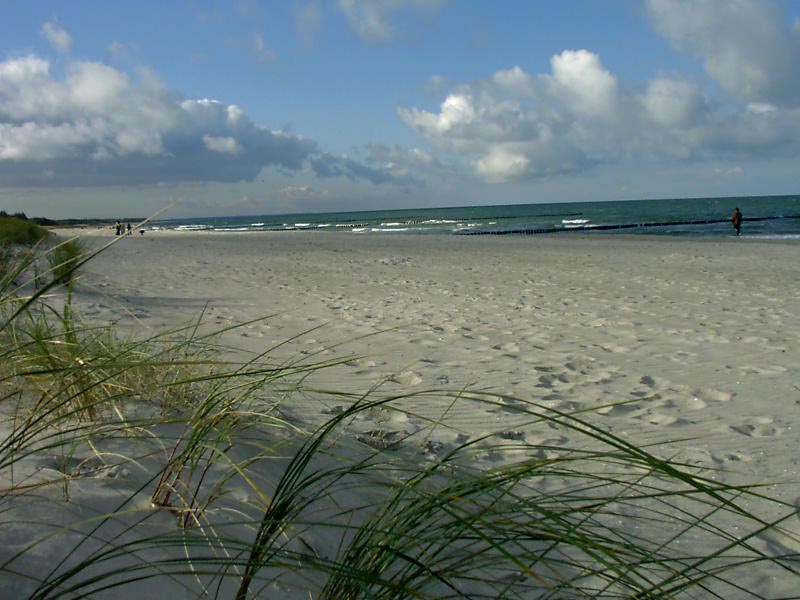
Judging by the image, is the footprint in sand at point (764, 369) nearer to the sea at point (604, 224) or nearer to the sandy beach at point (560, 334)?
the sandy beach at point (560, 334)

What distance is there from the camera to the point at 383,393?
4.11 m

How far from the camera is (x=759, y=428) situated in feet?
11.9

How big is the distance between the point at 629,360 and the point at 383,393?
7.52 feet

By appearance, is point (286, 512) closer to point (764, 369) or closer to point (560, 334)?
point (764, 369)

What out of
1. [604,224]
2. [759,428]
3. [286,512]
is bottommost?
[759,428]

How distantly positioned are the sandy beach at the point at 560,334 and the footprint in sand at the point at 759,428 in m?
0.01

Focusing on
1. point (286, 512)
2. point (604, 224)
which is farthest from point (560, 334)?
Result: point (604, 224)

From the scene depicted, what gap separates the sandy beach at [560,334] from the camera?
145 inches

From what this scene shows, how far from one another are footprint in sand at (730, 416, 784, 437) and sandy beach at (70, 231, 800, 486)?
11 millimetres

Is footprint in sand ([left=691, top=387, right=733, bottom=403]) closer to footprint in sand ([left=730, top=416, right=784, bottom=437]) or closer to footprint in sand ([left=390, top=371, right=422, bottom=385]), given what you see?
footprint in sand ([left=730, top=416, right=784, bottom=437])

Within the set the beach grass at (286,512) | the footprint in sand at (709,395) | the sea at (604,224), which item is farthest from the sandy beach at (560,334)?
the sea at (604,224)

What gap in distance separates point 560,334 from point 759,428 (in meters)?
2.73

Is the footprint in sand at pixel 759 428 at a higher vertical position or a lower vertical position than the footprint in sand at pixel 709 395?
lower

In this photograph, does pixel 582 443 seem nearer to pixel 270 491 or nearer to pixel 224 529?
pixel 270 491
